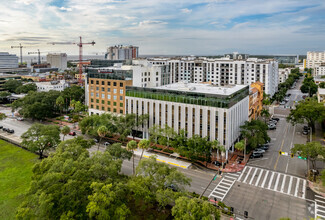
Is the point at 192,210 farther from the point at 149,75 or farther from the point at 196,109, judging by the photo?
the point at 149,75

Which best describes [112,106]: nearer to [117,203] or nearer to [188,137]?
[188,137]

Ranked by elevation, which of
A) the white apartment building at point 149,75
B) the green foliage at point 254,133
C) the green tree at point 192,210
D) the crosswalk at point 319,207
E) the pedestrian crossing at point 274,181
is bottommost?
the crosswalk at point 319,207

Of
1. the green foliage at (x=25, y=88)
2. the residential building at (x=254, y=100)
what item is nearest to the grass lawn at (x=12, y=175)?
the residential building at (x=254, y=100)

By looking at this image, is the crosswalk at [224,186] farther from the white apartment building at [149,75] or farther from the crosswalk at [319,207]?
the white apartment building at [149,75]

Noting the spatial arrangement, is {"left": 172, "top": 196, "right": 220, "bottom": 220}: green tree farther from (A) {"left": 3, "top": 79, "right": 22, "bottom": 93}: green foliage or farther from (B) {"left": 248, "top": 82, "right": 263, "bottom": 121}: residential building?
(A) {"left": 3, "top": 79, "right": 22, "bottom": 93}: green foliage

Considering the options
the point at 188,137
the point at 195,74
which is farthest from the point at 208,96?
the point at 195,74

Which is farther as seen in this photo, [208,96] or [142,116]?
[142,116]
